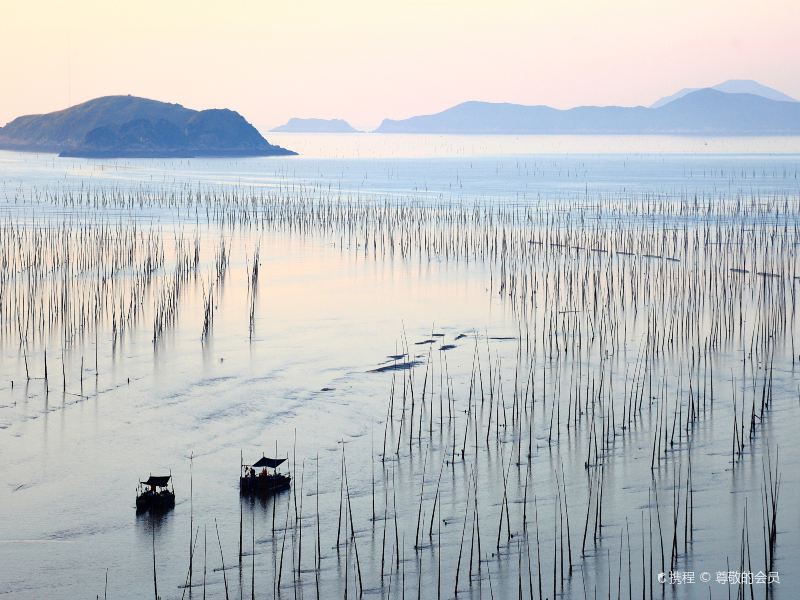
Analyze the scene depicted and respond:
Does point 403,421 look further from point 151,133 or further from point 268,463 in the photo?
point 151,133

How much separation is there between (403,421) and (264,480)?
1602mm

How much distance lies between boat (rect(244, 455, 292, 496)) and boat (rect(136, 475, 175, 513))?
0.47 meters

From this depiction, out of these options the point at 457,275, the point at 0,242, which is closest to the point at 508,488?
the point at 457,275

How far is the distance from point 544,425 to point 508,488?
1.38 m

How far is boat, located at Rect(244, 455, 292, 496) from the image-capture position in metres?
6.34

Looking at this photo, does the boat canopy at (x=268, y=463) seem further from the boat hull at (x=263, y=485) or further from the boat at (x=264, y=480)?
the boat hull at (x=263, y=485)

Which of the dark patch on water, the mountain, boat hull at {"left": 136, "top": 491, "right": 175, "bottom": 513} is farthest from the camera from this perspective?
the mountain

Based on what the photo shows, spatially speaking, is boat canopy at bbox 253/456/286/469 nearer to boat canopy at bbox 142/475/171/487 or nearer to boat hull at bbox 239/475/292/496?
boat hull at bbox 239/475/292/496

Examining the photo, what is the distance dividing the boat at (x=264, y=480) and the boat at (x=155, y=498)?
1.56 feet

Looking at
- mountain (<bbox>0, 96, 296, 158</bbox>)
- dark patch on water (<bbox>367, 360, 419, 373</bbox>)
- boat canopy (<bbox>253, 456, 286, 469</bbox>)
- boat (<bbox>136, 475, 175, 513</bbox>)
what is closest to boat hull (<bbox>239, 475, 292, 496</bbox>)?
boat canopy (<bbox>253, 456, 286, 469</bbox>)

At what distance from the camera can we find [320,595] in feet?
16.9

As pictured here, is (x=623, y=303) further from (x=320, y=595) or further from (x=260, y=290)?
(x=320, y=595)

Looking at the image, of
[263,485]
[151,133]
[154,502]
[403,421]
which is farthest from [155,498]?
[151,133]

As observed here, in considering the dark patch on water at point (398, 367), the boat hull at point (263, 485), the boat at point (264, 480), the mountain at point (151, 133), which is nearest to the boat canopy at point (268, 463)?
the boat at point (264, 480)
